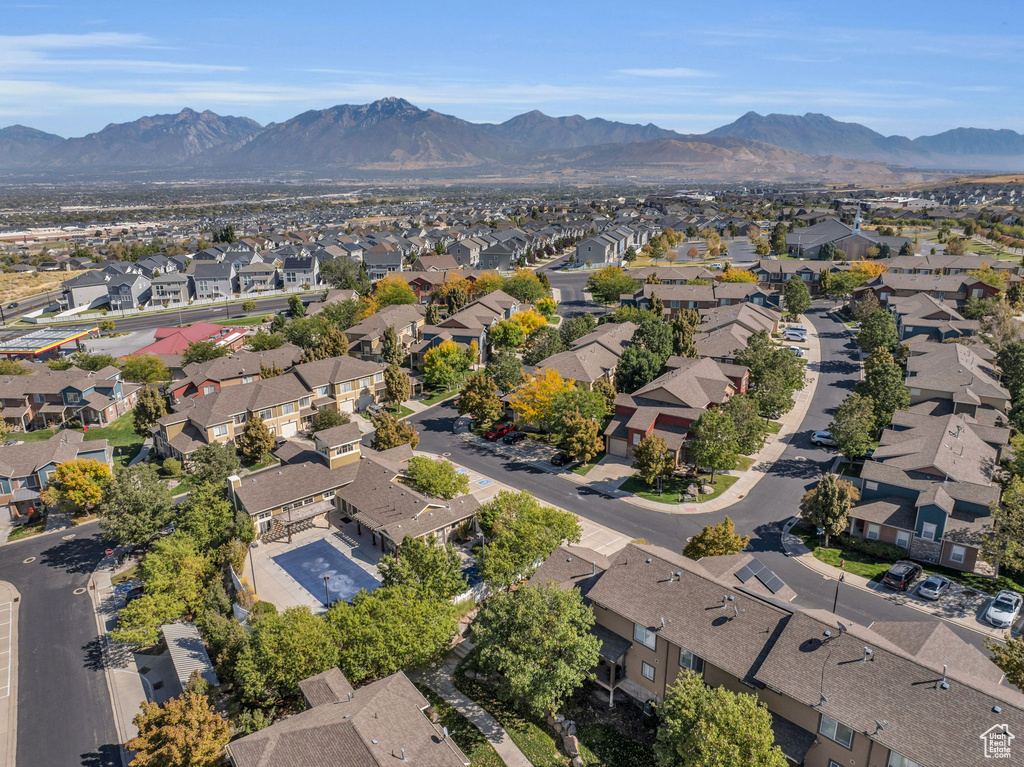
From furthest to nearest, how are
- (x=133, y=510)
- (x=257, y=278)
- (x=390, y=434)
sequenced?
1. (x=257, y=278)
2. (x=390, y=434)
3. (x=133, y=510)

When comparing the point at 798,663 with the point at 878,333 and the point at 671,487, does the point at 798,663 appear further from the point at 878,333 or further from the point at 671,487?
the point at 878,333

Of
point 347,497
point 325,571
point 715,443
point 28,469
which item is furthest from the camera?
point 28,469

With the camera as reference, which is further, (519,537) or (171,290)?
(171,290)

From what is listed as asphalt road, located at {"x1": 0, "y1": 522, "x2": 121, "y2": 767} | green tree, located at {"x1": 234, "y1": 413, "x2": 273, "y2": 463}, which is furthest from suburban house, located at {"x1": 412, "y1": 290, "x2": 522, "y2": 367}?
asphalt road, located at {"x1": 0, "y1": 522, "x2": 121, "y2": 767}

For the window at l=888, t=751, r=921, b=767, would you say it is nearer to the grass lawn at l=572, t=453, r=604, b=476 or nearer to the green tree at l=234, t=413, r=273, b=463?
the grass lawn at l=572, t=453, r=604, b=476

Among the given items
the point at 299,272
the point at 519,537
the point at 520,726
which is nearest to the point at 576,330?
the point at 519,537

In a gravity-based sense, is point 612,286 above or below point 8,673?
above

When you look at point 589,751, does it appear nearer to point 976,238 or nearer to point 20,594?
point 20,594

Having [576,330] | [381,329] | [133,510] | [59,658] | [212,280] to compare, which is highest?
[576,330]
